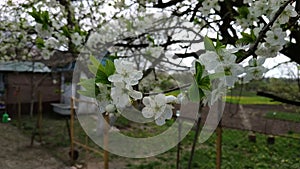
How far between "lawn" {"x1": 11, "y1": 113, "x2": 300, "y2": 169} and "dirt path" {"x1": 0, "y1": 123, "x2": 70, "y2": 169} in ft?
0.60

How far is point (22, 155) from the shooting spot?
15.0ft

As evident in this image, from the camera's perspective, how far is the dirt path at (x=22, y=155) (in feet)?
13.4

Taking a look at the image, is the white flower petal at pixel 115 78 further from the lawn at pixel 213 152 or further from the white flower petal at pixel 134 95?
the lawn at pixel 213 152

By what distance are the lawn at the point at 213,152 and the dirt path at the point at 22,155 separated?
0.18 m

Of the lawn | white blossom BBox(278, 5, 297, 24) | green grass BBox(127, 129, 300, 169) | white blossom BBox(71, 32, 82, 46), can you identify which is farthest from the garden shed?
white blossom BBox(278, 5, 297, 24)

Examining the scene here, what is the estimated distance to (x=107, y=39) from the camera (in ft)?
10.8

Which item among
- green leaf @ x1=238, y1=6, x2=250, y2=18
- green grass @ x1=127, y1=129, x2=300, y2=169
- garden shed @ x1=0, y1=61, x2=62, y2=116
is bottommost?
green grass @ x1=127, y1=129, x2=300, y2=169

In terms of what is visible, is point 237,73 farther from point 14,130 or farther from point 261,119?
point 261,119

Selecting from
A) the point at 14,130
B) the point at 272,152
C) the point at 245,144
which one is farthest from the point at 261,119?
the point at 14,130

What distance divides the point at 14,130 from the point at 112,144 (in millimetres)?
A: 2812

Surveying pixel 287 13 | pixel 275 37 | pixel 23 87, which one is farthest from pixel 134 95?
pixel 23 87

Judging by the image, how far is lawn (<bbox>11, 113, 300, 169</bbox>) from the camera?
4.09 m

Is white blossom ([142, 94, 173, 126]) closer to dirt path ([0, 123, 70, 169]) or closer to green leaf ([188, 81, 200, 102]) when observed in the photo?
green leaf ([188, 81, 200, 102])

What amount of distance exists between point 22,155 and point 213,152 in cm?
320
